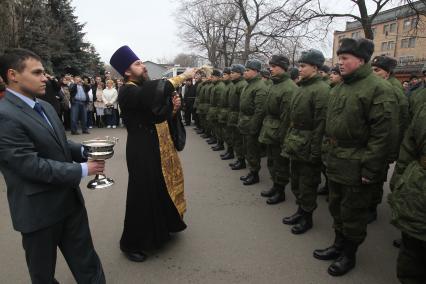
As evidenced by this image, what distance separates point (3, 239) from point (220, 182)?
141 inches

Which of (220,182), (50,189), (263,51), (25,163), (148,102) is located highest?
(263,51)

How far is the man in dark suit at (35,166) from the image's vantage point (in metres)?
2.07

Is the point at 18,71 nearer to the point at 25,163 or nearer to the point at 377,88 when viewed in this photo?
the point at 25,163

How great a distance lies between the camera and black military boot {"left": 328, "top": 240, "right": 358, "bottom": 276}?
3268 mm

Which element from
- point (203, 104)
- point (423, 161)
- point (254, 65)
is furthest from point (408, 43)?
point (423, 161)

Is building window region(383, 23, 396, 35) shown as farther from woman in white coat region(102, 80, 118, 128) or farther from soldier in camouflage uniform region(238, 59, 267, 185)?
soldier in camouflage uniform region(238, 59, 267, 185)

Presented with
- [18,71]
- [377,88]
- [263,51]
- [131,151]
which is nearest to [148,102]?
[131,151]

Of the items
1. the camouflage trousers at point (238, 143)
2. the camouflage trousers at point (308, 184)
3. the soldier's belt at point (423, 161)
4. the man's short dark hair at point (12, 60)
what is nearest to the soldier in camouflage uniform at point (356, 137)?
the soldier's belt at point (423, 161)

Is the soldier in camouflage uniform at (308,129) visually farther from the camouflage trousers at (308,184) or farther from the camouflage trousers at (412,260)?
the camouflage trousers at (412,260)

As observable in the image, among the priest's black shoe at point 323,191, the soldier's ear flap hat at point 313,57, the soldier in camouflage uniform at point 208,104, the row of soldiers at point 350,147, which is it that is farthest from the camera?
the soldier in camouflage uniform at point 208,104

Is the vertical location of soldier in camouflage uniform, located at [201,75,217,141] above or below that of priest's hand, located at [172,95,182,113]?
below

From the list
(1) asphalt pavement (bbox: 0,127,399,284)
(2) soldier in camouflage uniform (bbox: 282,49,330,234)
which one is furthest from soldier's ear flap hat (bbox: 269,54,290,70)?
(1) asphalt pavement (bbox: 0,127,399,284)

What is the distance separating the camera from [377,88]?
296 centimetres

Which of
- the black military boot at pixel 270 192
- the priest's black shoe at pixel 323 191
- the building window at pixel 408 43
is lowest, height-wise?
the priest's black shoe at pixel 323 191
